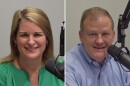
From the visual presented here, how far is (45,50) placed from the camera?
2.93ft

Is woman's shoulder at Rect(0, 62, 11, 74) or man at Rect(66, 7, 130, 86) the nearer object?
man at Rect(66, 7, 130, 86)

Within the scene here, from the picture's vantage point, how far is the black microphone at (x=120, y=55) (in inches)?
18.1

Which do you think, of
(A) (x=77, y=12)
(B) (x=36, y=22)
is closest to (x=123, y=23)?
(A) (x=77, y=12)

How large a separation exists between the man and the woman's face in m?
0.23

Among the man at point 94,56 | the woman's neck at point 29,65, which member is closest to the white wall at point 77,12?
A: the man at point 94,56

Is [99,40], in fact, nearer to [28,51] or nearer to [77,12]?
[77,12]

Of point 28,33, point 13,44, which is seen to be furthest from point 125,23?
point 13,44

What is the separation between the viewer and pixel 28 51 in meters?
0.86

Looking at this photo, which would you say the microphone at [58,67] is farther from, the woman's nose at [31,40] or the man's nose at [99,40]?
the woman's nose at [31,40]

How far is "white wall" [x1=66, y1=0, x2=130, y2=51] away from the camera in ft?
1.93

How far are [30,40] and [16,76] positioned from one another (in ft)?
0.44

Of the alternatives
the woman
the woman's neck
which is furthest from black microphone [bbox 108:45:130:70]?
the woman's neck

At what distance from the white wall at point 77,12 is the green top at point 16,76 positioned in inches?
8.5

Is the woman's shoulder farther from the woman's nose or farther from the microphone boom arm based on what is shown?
the microphone boom arm
